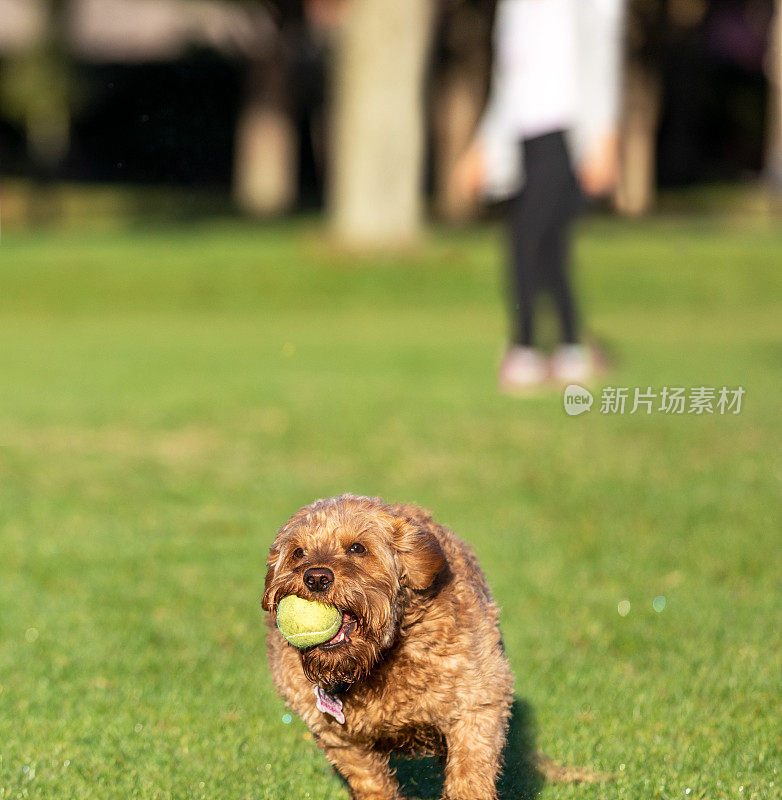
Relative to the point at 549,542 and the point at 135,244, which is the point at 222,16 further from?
the point at 549,542

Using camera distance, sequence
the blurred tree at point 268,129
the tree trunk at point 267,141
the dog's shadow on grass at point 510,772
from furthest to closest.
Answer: the tree trunk at point 267,141, the blurred tree at point 268,129, the dog's shadow on grass at point 510,772

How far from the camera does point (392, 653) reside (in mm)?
3523

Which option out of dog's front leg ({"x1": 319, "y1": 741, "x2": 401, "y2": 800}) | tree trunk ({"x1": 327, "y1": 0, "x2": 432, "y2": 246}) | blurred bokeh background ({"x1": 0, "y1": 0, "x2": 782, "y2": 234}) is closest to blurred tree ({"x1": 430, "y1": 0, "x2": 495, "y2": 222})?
blurred bokeh background ({"x1": 0, "y1": 0, "x2": 782, "y2": 234})

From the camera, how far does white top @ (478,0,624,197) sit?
9.51 metres

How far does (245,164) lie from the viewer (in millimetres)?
37719

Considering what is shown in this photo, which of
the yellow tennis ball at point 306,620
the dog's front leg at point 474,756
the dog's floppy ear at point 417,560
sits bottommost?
the dog's front leg at point 474,756

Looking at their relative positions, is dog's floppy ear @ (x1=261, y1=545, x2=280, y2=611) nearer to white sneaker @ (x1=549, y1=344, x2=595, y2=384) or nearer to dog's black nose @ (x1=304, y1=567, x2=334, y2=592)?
dog's black nose @ (x1=304, y1=567, x2=334, y2=592)

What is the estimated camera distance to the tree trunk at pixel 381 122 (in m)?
21.1

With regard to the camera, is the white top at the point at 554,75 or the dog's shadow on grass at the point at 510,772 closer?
the dog's shadow on grass at the point at 510,772

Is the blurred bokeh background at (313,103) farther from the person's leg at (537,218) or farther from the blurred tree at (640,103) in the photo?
the person's leg at (537,218)

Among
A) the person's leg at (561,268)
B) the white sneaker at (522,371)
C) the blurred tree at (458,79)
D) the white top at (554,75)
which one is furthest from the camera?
the blurred tree at (458,79)

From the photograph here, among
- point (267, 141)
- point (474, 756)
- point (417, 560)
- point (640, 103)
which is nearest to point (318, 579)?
point (417, 560)

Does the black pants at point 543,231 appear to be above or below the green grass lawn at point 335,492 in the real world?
above

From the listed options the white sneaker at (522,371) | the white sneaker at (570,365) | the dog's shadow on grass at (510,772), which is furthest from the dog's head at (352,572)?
the white sneaker at (522,371)
